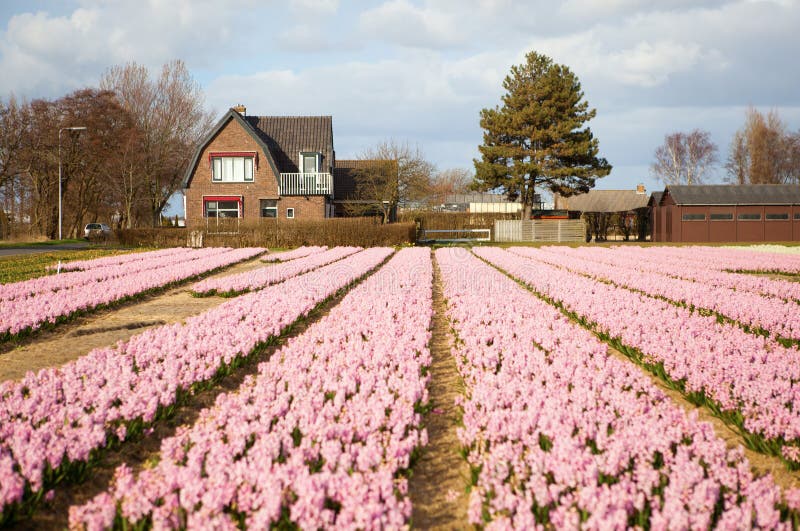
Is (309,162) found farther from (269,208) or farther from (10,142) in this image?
(10,142)

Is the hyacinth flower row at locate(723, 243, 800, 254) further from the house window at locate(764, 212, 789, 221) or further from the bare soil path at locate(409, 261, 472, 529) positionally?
the bare soil path at locate(409, 261, 472, 529)

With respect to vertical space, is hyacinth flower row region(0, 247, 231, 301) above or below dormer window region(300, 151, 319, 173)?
below

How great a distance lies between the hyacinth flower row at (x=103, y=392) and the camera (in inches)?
133

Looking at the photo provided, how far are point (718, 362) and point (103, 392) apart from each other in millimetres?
5577

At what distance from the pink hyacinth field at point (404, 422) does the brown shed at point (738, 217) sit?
145 ft

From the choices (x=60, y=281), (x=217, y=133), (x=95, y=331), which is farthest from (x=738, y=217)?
(x=95, y=331)

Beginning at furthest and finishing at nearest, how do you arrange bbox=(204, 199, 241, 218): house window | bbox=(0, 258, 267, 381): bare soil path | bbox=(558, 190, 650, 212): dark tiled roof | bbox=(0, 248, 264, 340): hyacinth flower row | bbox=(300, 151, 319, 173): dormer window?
bbox=(558, 190, 650, 212): dark tiled roof
bbox=(300, 151, 319, 173): dormer window
bbox=(204, 199, 241, 218): house window
bbox=(0, 248, 264, 340): hyacinth flower row
bbox=(0, 258, 267, 381): bare soil path

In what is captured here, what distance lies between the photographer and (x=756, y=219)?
4772 centimetres

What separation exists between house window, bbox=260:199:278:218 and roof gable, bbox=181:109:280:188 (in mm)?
1997

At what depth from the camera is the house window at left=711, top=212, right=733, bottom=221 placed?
4775cm

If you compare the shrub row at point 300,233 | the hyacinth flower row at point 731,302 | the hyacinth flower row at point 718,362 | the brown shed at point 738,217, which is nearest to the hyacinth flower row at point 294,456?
the hyacinth flower row at point 718,362

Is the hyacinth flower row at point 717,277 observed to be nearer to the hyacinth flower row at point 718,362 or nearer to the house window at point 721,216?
the hyacinth flower row at point 718,362

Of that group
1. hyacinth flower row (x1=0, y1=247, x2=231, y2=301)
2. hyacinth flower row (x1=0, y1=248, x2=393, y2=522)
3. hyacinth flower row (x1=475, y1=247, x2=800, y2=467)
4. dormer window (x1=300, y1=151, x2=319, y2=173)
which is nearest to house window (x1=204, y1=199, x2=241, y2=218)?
dormer window (x1=300, y1=151, x2=319, y2=173)

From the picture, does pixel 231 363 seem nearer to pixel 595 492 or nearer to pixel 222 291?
pixel 595 492
